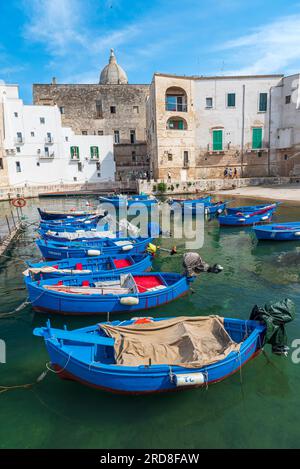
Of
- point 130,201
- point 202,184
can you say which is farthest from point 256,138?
point 130,201

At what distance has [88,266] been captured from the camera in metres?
13.8

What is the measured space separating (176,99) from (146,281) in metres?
37.7

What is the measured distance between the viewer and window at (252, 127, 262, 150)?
45.2 metres

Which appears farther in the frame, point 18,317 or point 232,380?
point 18,317

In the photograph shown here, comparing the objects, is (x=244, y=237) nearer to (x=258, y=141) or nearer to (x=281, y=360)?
(x=281, y=360)

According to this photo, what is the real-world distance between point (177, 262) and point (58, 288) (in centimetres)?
736

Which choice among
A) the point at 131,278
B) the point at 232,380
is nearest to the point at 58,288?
the point at 131,278

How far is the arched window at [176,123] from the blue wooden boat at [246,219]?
23.8 meters

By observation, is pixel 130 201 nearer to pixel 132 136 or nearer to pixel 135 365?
pixel 132 136

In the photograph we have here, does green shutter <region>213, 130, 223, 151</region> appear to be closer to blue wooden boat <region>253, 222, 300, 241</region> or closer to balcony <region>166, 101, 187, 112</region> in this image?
balcony <region>166, 101, 187, 112</region>

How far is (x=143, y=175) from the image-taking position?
5209 cm

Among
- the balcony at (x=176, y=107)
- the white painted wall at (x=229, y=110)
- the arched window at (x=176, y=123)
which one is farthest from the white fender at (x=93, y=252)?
the white painted wall at (x=229, y=110)

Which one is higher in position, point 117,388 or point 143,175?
point 143,175
